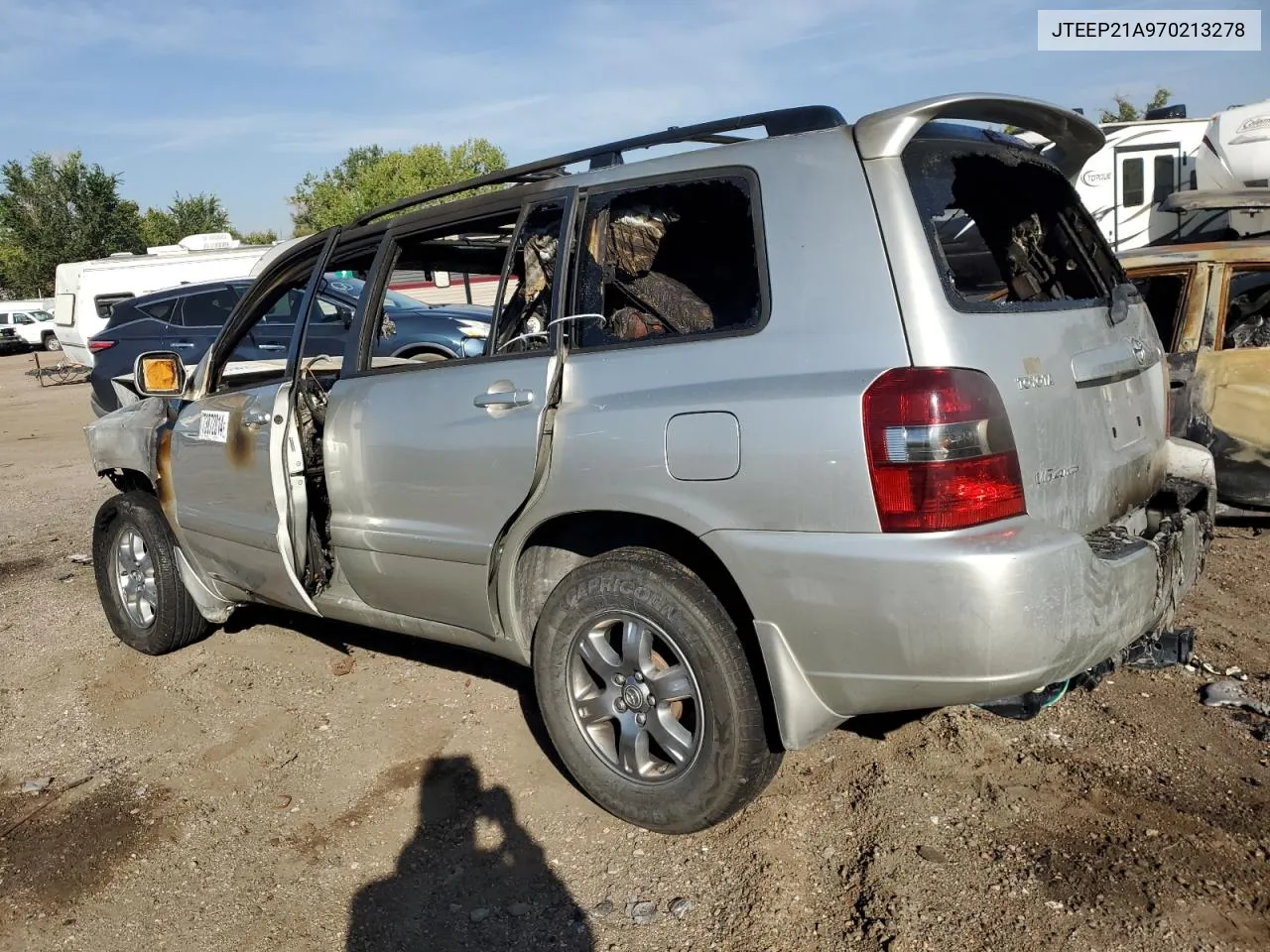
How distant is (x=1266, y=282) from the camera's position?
18.9 feet

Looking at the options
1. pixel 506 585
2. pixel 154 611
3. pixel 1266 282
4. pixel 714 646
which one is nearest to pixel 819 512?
pixel 714 646

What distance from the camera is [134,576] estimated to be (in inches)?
193

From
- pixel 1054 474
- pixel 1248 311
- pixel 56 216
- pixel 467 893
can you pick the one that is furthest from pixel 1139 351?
pixel 56 216

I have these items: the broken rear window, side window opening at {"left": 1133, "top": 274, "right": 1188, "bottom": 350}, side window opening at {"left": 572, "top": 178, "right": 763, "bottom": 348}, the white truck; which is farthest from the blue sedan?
the white truck

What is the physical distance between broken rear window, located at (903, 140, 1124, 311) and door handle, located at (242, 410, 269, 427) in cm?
252

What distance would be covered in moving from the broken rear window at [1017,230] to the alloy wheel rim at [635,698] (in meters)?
1.29

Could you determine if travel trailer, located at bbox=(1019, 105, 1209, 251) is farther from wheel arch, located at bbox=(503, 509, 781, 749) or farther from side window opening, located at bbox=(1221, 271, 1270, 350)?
wheel arch, located at bbox=(503, 509, 781, 749)

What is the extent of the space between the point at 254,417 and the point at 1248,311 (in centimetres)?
524

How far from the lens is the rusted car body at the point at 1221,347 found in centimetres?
511

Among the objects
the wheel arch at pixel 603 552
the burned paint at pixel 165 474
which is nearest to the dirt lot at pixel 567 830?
the wheel arch at pixel 603 552

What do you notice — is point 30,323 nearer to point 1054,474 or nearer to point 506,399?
point 506,399

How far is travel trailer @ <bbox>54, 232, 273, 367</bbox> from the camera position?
66.3 ft

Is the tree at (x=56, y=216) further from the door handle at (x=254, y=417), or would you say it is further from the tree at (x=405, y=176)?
the door handle at (x=254, y=417)

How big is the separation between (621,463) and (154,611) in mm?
3028
